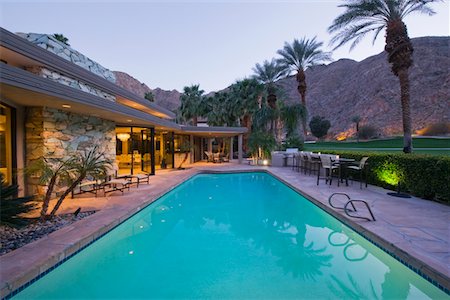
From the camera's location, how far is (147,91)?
84.4m

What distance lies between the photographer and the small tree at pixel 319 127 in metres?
54.3

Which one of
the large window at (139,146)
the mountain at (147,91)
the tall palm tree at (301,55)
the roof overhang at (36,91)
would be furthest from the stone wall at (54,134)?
the mountain at (147,91)

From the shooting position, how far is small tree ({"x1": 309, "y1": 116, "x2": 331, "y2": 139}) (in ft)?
178

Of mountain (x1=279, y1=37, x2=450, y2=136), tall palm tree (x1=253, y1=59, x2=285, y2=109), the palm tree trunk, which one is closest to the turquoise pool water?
the palm tree trunk

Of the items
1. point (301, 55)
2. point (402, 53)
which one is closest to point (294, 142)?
point (301, 55)

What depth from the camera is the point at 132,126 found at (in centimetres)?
1294

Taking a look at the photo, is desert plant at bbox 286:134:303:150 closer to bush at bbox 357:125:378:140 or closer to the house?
the house

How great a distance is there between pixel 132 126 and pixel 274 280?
11.1m

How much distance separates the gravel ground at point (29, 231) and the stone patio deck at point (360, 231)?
0.83ft

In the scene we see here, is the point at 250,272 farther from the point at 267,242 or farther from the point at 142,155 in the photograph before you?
the point at 142,155

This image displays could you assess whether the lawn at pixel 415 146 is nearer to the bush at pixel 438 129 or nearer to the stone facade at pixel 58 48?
the bush at pixel 438 129

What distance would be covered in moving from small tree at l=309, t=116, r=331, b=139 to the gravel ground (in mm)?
54725

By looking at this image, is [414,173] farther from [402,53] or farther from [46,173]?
[46,173]

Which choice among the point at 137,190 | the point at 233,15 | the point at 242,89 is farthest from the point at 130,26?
the point at 137,190
